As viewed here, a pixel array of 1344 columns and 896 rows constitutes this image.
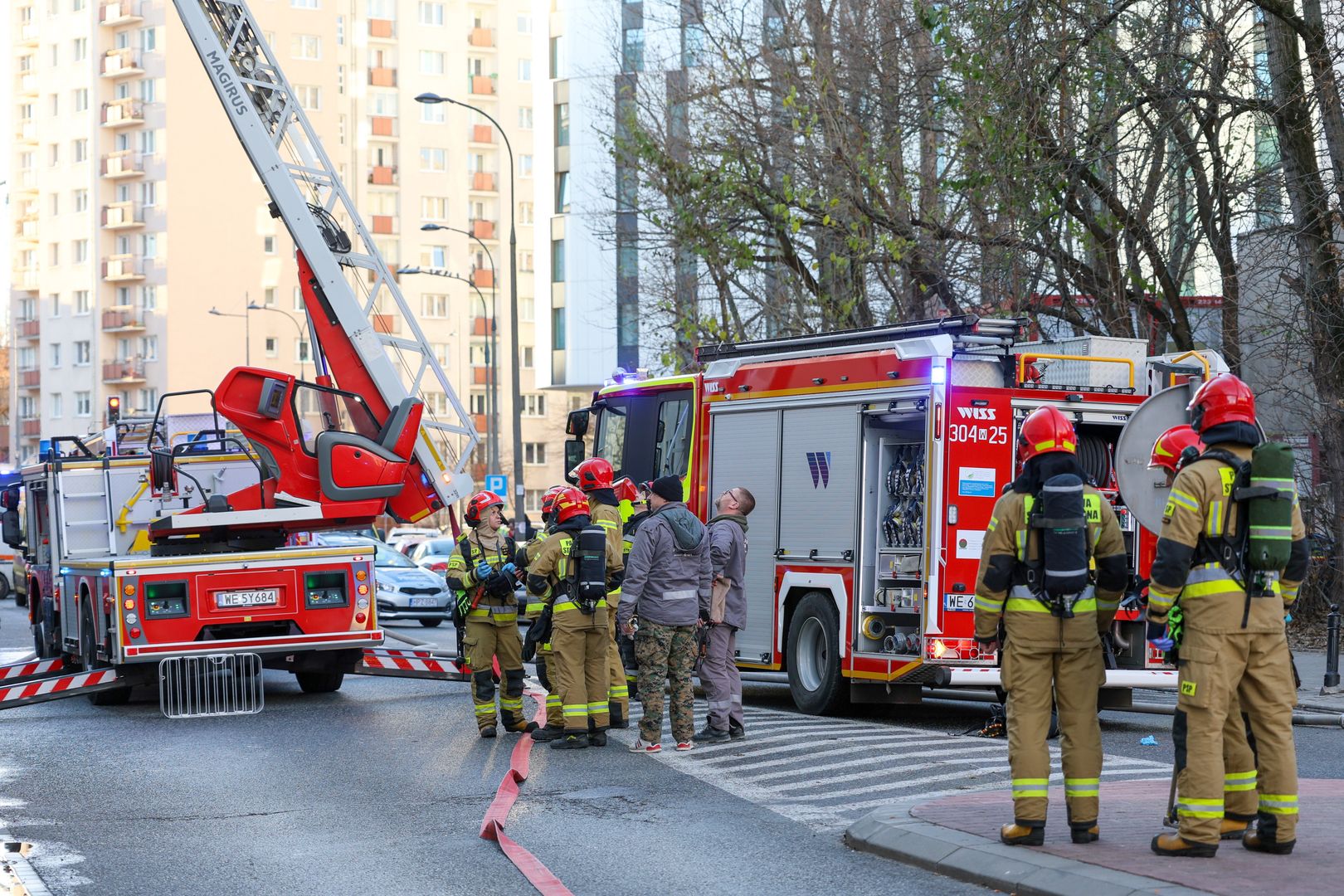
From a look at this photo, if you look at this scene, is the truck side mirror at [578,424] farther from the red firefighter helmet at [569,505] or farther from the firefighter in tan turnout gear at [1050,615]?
the firefighter in tan turnout gear at [1050,615]

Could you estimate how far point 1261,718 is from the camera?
7676 mm

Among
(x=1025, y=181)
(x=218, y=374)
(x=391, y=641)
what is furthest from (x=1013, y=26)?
(x=218, y=374)

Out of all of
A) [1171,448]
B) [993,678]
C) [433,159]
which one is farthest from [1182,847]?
[433,159]

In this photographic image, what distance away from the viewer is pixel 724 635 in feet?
42.6

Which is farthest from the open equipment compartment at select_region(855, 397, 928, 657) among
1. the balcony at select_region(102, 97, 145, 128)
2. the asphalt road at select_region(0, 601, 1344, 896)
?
the balcony at select_region(102, 97, 145, 128)

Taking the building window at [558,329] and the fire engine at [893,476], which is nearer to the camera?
the fire engine at [893,476]

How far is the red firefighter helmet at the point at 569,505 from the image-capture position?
12672 millimetres

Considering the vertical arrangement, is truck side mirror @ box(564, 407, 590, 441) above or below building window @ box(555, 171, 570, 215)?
below

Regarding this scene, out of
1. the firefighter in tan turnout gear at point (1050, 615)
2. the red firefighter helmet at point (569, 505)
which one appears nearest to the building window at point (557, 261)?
the red firefighter helmet at point (569, 505)

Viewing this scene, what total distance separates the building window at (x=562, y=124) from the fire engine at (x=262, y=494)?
50.0 m

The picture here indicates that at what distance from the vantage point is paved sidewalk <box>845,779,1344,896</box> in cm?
715

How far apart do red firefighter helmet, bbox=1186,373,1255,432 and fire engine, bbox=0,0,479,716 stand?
31.5ft

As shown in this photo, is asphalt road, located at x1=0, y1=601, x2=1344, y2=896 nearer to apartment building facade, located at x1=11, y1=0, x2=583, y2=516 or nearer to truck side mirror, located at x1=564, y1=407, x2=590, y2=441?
truck side mirror, located at x1=564, y1=407, x2=590, y2=441

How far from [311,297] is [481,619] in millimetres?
4912
